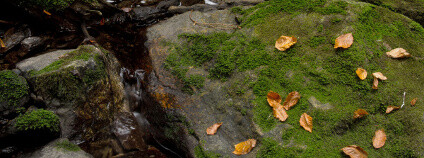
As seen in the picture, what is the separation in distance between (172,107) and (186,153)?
2.51ft

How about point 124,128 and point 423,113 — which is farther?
point 124,128

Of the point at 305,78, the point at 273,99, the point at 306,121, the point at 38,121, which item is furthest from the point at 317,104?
the point at 38,121

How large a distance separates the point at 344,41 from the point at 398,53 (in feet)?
2.38

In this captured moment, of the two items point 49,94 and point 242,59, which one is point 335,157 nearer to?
point 242,59

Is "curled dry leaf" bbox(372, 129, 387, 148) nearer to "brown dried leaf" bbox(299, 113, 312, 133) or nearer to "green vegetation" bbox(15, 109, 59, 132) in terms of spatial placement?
"brown dried leaf" bbox(299, 113, 312, 133)

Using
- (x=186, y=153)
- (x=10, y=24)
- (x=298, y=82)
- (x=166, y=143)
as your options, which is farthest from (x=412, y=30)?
(x=10, y=24)

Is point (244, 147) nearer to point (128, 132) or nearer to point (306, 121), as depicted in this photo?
point (306, 121)

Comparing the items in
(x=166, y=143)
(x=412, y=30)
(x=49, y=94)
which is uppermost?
(x=412, y=30)

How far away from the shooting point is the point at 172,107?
3895 mm

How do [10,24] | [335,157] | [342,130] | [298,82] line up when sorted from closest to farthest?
[335,157]
[342,130]
[298,82]
[10,24]

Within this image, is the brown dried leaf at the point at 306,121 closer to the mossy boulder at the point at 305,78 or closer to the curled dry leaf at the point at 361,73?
the mossy boulder at the point at 305,78

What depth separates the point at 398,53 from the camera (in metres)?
3.41

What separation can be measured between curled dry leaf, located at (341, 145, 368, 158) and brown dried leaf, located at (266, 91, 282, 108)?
92 cm

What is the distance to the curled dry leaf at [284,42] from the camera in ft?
12.1
